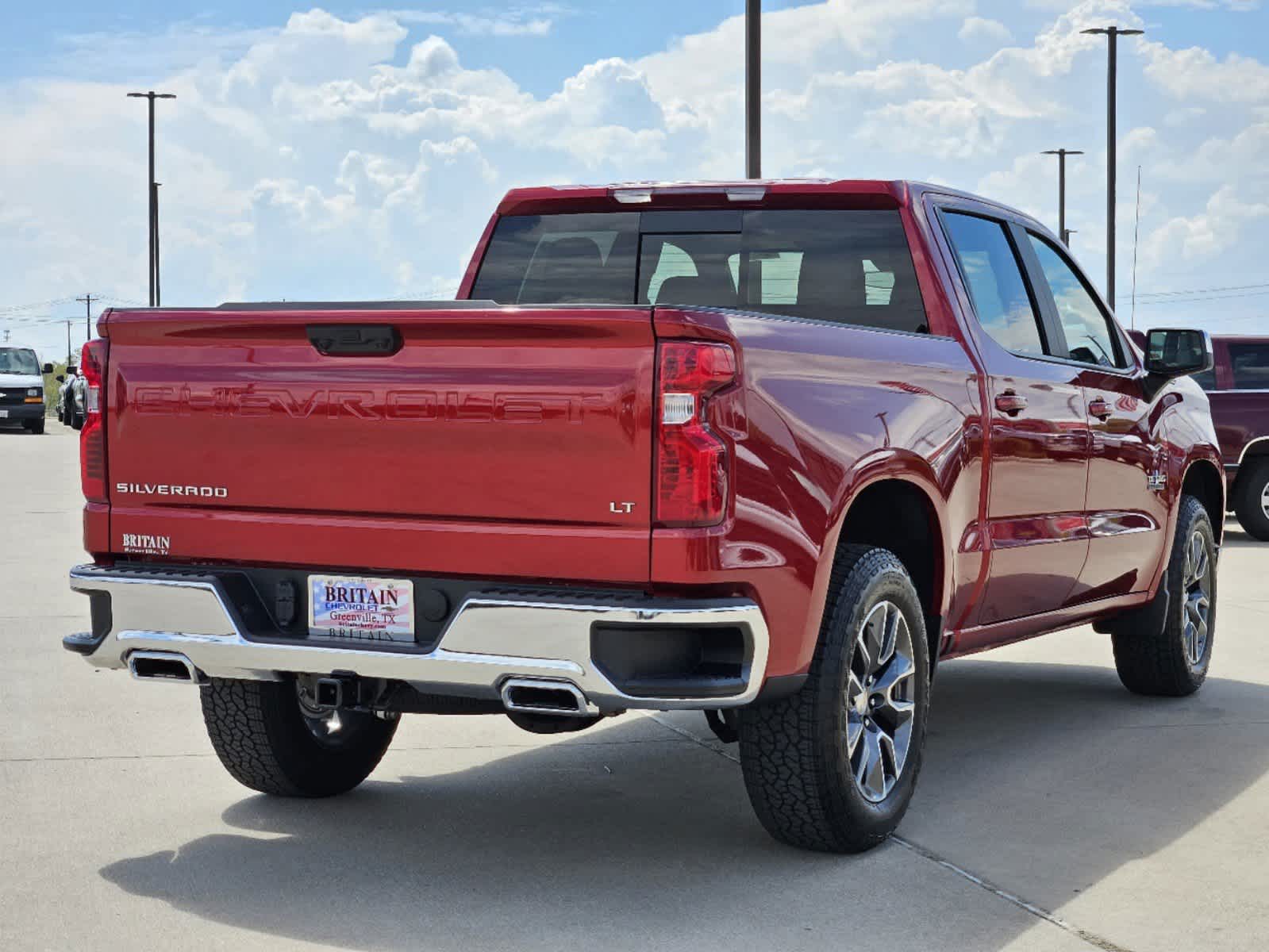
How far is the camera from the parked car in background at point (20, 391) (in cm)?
4141

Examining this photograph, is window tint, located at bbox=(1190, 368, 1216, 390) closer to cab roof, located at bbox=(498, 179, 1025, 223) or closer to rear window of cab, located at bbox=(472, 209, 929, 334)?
cab roof, located at bbox=(498, 179, 1025, 223)

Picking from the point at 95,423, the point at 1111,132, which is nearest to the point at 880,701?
the point at 95,423

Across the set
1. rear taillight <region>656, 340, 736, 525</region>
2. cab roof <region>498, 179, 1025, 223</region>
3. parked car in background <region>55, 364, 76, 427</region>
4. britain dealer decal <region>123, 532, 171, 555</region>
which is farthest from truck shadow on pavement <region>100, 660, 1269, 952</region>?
parked car in background <region>55, 364, 76, 427</region>

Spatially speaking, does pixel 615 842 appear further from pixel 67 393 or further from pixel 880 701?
pixel 67 393

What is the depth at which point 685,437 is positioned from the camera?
14.9ft

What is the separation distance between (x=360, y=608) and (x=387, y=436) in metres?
0.47

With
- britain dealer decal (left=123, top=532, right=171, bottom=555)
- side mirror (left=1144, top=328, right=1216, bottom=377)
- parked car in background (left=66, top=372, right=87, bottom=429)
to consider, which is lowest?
parked car in background (left=66, top=372, right=87, bottom=429)

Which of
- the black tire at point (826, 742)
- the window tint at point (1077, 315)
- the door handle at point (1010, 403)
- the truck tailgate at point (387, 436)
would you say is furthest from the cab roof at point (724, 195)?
the truck tailgate at point (387, 436)

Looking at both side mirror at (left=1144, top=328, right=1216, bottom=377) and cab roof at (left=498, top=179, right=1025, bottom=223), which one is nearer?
cab roof at (left=498, top=179, right=1025, bottom=223)

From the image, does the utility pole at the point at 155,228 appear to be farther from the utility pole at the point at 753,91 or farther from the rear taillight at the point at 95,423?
the rear taillight at the point at 95,423

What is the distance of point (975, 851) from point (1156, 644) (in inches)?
113

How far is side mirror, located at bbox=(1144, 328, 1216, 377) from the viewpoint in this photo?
24.9 feet

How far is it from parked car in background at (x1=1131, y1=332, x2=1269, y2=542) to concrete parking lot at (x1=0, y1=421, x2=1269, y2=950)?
8.67m

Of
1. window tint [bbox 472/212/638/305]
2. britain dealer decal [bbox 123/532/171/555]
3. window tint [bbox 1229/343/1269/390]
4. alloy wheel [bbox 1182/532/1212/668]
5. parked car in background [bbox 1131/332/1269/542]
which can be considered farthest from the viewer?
window tint [bbox 1229/343/1269/390]
